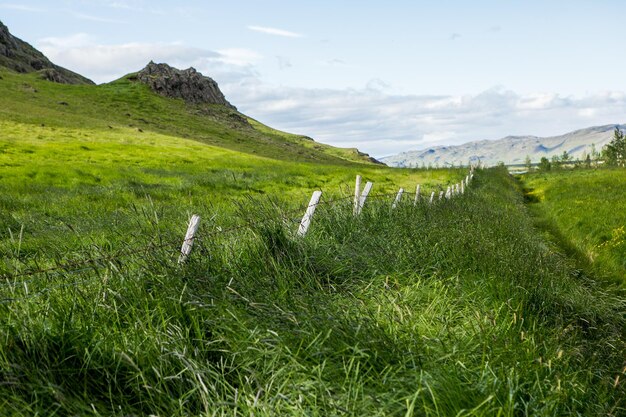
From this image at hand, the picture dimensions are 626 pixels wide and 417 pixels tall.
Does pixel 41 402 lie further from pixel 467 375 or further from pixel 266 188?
pixel 266 188

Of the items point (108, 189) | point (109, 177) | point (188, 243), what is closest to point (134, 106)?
point (109, 177)

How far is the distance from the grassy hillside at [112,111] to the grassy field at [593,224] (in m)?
56.2

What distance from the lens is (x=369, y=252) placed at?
307 inches

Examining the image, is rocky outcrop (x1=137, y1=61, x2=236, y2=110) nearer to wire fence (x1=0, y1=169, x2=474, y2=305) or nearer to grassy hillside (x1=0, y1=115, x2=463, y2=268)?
grassy hillside (x1=0, y1=115, x2=463, y2=268)

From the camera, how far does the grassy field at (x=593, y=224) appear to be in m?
14.1

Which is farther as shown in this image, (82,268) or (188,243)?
(188,243)

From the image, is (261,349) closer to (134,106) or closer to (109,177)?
(109,177)

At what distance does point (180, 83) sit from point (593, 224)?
148 m

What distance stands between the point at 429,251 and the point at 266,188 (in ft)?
73.2

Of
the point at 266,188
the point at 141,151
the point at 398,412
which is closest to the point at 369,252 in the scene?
the point at 398,412

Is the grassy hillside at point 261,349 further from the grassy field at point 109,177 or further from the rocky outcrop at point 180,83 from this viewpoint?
the rocky outcrop at point 180,83

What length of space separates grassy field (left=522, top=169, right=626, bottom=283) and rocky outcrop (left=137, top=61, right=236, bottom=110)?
5028 inches

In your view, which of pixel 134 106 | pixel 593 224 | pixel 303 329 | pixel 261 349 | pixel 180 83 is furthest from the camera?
pixel 180 83

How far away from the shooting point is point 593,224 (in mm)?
18812
